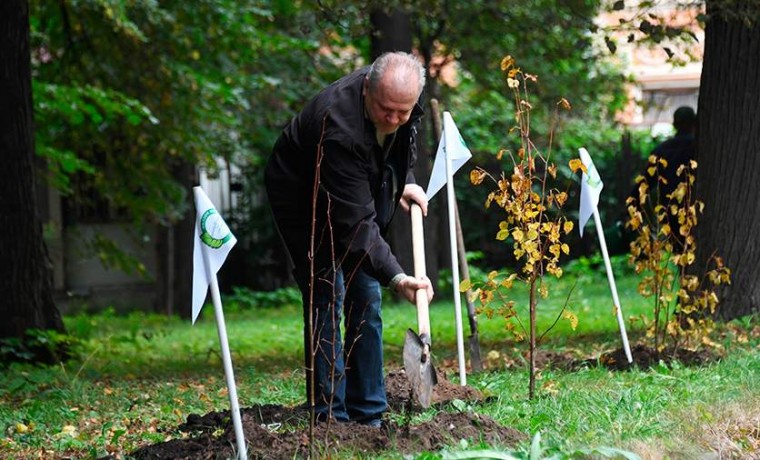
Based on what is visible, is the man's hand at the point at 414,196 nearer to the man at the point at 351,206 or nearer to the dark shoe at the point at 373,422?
the man at the point at 351,206

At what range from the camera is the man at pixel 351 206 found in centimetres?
501

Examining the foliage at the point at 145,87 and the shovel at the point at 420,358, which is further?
the foliage at the point at 145,87

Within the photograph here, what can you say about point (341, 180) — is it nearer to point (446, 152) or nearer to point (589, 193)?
point (446, 152)

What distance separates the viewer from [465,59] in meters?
18.6

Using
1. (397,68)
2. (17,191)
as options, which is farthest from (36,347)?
(397,68)

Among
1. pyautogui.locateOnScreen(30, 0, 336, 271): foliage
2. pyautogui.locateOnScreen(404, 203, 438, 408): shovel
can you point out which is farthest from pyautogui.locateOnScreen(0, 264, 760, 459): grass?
pyautogui.locateOnScreen(30, 0, 336, 271): foliage

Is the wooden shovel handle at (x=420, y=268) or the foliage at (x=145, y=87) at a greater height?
the foliage at (x=145, y=87)

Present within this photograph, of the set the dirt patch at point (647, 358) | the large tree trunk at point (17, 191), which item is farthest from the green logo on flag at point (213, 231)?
the large tree trunk at point (17, 191)

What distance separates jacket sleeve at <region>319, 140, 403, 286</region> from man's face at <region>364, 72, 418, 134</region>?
0.19 meters

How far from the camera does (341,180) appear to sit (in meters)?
5.05

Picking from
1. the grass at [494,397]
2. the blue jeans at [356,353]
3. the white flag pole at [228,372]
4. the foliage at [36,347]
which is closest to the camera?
the white flag pole at [228,372]

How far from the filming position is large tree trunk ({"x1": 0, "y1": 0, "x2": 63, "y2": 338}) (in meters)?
9.91

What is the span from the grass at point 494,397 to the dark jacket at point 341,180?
34.8 inches

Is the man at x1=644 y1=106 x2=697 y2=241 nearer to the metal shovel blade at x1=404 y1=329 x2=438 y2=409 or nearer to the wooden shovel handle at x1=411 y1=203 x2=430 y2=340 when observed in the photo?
the wooden shovel handle at x1=411 y1=203 x2=430 y2=340
